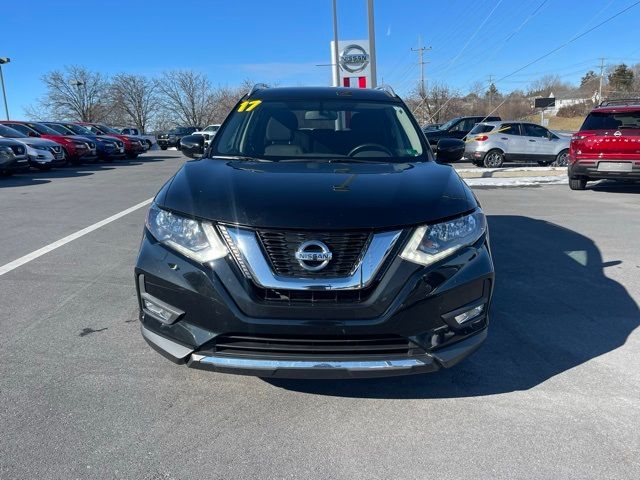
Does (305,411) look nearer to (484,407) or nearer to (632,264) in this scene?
(484,407)

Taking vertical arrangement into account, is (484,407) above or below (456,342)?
below

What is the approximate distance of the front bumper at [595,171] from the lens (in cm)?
1057

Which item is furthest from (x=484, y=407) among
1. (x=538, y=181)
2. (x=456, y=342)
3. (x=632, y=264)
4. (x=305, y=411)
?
(x=538, y=181)

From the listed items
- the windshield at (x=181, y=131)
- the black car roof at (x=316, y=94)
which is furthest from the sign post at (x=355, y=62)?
the windshield at (x=181, y=131)

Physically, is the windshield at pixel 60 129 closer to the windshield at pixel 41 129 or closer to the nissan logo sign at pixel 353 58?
the windshield at pixel 41 129

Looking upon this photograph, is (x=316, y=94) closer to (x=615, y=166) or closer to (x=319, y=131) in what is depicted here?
(x=319, y=131)

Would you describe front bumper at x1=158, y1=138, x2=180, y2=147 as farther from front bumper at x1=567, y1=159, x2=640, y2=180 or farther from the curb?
front bumper at x1=567, y1=159, x2=640, y2=180

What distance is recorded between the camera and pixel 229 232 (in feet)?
8.57

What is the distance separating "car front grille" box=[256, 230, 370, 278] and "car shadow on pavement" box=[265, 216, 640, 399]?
0.94m

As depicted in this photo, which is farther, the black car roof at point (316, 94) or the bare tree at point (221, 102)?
the bare tree at point (221, 102)

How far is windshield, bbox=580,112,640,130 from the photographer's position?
35.0 feet

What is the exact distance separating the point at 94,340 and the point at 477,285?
2.76 m

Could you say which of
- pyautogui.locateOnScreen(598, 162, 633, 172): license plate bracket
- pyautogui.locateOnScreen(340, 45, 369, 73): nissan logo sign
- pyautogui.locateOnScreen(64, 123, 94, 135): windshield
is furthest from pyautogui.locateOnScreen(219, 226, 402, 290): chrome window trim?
pyautogui.locateOnScreen(64, 123, 94, 135): windshield

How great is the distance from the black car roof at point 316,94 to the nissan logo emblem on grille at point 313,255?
2.40 metres
